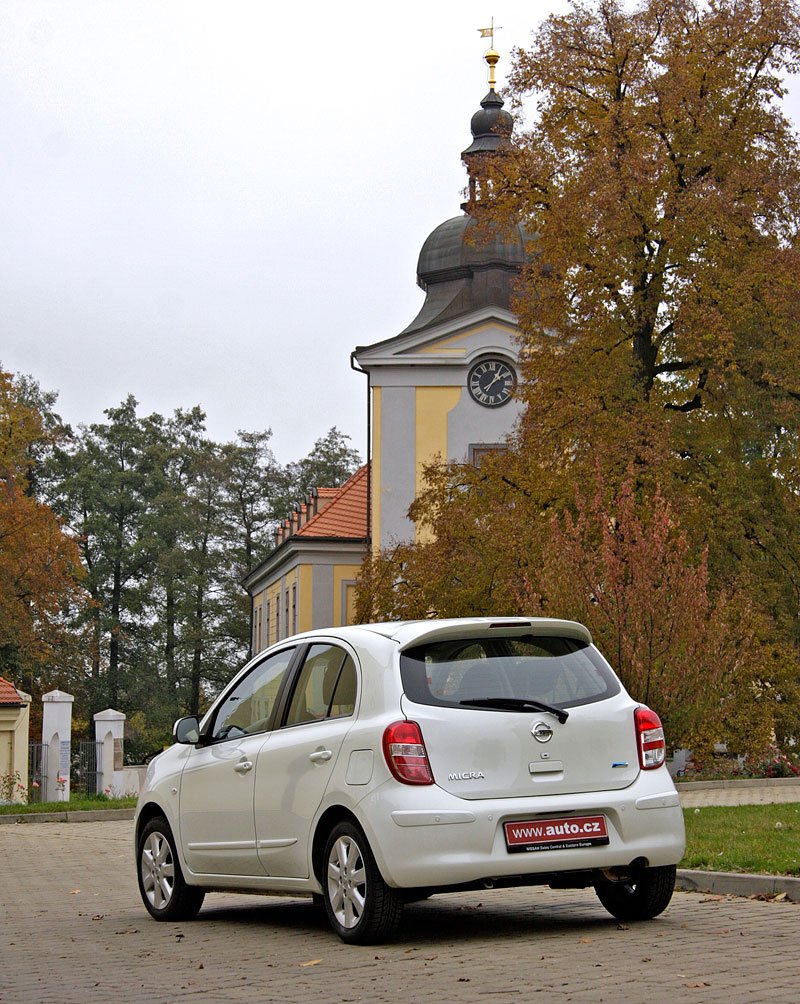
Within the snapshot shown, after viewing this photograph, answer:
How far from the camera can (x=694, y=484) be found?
2742 cm

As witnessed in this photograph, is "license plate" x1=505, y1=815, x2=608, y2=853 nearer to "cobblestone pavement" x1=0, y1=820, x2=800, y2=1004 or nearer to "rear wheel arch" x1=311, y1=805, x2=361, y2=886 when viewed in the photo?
"cobblestone pavement" x1=0, y1=820, x2=800, y2=1004

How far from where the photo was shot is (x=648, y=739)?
890cm

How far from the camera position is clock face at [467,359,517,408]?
171 ft

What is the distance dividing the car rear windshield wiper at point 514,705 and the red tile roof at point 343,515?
→ 4889 cm

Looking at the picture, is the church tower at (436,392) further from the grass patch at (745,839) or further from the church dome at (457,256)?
the grass patch at (745,839)

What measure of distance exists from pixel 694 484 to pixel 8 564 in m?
25.7

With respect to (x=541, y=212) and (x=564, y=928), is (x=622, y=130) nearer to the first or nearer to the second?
(x=541, y=212)

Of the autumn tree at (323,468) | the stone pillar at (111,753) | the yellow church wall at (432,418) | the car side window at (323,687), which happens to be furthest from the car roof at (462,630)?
the autumn tree at (323,468)

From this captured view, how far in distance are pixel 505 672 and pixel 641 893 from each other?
153 centimetres

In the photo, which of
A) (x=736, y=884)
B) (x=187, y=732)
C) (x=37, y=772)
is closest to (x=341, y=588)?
(x=37, y=772)

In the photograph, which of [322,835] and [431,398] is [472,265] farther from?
[322,835]

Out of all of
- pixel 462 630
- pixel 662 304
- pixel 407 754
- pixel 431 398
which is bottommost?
pixel 407 754

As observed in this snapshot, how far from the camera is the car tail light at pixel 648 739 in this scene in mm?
8867

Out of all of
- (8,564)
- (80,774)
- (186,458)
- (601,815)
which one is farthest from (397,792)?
(186,458)
